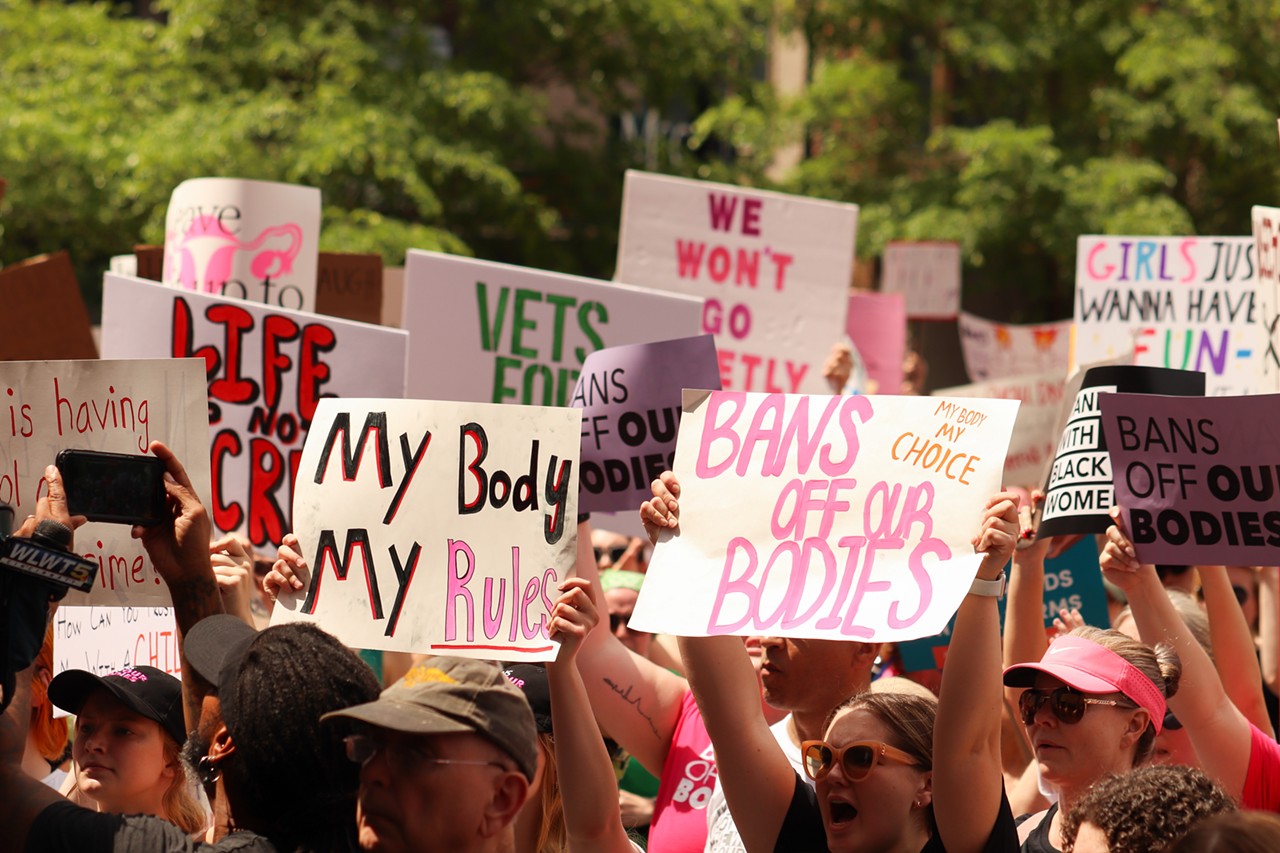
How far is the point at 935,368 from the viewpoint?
792 inches

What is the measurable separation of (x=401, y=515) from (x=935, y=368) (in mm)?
16876

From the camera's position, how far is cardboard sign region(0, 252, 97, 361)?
576cm

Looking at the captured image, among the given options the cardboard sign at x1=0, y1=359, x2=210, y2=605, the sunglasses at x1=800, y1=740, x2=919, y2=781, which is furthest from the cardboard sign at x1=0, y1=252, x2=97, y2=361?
the sunglasses at x1=800, y1=740, x2=919, y2=781

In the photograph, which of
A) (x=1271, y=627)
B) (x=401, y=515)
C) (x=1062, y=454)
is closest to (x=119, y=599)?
(x=401, y=515)

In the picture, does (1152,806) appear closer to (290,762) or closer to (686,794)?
(686,794)

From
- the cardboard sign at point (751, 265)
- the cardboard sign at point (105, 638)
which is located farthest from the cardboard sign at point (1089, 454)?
the cardboard sign at point (751, 265)

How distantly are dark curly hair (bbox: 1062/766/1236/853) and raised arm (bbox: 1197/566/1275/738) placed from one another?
1.28 metres

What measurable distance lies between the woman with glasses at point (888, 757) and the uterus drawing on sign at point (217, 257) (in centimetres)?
335

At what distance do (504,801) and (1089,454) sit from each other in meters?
2.25

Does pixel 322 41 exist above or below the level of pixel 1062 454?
above

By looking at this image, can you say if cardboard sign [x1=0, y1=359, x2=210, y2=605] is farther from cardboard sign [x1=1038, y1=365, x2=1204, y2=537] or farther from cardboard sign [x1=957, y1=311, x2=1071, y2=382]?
cardboard sign [x1=957, y1=311, x2=1071, y2=382]

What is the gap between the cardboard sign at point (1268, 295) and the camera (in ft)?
16.7

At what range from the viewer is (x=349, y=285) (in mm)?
7508

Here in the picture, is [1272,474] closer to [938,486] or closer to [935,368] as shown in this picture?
[938,486]
